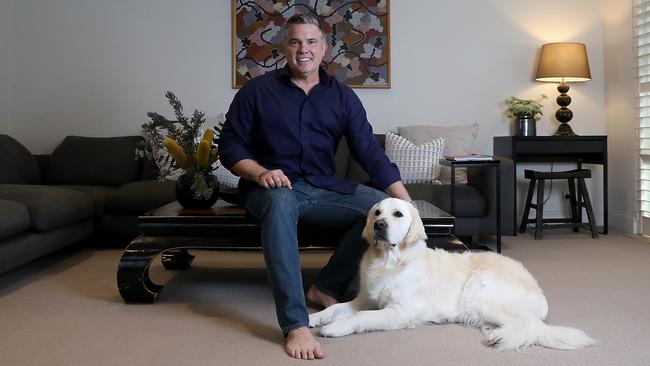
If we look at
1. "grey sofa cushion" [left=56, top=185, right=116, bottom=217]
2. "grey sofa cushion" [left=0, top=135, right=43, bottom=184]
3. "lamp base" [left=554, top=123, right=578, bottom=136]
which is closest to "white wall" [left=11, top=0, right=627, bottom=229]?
"lamp base" [left=554, top=123, right=578, bottom=136]

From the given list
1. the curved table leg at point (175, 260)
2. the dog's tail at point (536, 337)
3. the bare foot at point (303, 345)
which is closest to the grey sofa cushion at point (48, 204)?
the curved table leg at point (175, 260)

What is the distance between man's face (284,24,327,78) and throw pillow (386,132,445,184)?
67.1 inches

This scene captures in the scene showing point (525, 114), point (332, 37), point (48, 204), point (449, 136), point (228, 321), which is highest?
point (332, 37)

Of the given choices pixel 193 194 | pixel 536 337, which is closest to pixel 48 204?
pixel 193 194

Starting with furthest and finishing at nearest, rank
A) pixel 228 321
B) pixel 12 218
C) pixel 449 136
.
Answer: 1. pixel 449 136
2. pixel 12 218
3. pixel 228 321

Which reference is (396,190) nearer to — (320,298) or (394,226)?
(394,226)

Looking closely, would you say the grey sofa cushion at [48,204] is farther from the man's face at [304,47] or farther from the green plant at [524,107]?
the green plant at [524,107]

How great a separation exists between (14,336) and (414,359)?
4.37 feet

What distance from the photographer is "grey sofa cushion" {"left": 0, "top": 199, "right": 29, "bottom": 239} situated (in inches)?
101

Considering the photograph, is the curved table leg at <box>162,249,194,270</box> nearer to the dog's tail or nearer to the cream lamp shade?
the dog's tail

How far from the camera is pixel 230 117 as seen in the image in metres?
2.36

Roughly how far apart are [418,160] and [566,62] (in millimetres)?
1378

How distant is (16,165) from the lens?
13.2 feet

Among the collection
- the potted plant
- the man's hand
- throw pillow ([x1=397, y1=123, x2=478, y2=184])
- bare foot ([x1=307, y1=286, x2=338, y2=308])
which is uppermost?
the potted plant
